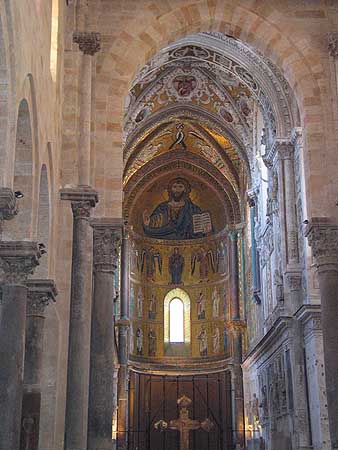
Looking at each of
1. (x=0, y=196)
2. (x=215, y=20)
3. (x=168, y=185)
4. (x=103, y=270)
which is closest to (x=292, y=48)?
(x=215, y=20)

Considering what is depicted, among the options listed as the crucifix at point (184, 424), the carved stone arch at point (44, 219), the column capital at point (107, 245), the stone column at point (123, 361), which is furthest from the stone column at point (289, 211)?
the crucifix at point (184, 424)

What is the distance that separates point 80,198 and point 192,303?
2057cm

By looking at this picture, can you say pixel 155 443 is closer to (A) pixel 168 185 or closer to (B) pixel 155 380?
(B) pixel 155 380

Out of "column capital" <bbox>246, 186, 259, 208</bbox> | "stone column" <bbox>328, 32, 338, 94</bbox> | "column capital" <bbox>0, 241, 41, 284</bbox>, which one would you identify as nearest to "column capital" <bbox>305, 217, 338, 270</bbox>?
"stone column" <bbox>328, 32, 338, 94</bbox>

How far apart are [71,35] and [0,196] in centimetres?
785

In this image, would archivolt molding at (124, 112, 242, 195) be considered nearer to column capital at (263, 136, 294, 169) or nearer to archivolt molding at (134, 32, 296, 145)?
archivolt molding at (134, 32, 296, 145)

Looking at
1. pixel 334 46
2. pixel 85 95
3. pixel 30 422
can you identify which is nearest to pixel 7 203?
pixel 30 422

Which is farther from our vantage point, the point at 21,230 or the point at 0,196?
the point at 21,230

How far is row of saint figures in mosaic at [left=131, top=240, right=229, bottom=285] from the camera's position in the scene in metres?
35.1

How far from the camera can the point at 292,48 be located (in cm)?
1788

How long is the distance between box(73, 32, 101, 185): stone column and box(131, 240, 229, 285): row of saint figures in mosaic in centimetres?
1869

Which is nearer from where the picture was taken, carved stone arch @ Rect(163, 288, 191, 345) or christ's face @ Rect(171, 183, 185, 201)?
carved stone arch @ Rect(163, 288, 191, 345)

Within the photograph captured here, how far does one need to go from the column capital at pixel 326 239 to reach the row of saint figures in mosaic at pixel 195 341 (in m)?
17.4

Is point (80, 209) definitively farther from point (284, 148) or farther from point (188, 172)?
point (188, 172)
